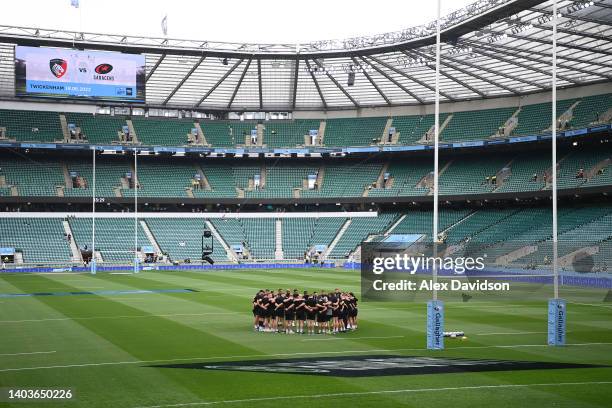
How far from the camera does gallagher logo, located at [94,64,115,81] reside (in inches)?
2717

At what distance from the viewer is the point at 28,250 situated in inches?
2968

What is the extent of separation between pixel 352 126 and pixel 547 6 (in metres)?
42.1

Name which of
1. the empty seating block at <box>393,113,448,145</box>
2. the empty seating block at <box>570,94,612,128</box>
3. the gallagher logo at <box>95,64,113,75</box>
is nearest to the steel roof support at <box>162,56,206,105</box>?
the gallagher logo at <box>95,64,113,75</box>

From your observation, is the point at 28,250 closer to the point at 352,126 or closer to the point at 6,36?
the point at 6,36

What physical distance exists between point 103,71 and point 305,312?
160 feet

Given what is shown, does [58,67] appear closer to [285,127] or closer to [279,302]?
[285,127]

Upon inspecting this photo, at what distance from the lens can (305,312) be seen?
27.8 metres

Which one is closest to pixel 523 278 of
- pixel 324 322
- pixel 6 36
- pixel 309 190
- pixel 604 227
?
pixel 604 227

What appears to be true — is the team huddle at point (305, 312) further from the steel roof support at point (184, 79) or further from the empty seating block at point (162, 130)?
the empty seating block at point (162, 130)

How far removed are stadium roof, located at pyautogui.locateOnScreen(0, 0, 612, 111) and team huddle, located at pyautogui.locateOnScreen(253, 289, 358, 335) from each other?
30.9 metres

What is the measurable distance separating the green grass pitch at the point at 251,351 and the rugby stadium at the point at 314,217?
135 millimetres

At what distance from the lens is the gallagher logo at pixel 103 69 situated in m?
69.0

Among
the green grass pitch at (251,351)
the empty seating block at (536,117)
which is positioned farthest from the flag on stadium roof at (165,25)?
the empty seating block at (536,117)

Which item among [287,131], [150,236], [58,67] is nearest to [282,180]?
[287,131]
